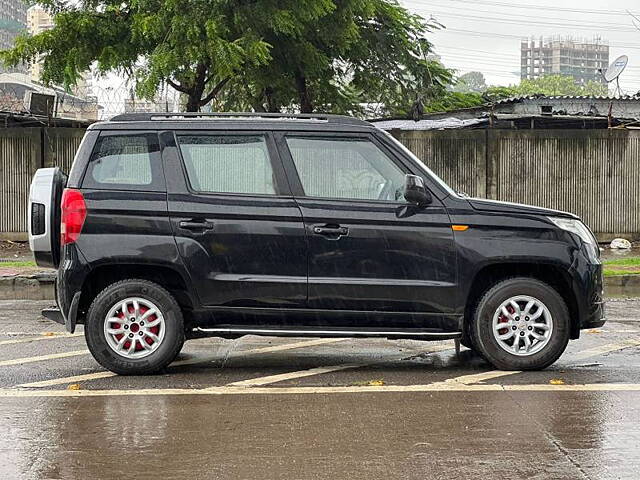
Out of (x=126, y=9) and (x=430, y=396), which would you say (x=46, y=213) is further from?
(x=126, y=9)

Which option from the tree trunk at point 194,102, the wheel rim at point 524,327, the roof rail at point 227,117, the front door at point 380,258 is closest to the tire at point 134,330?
the front door at point 380,258

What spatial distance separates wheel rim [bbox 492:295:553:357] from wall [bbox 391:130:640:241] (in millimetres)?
12058

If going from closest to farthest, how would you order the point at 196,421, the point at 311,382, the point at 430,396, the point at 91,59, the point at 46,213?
the point at 196,421
the point at 430,396
the point at 311,382
the point at 46,213
the point at 91,59

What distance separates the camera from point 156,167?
25.4 feet

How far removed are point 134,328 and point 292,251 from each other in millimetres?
1304

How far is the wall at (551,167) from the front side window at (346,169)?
11836 mm

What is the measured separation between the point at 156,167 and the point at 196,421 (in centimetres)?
234

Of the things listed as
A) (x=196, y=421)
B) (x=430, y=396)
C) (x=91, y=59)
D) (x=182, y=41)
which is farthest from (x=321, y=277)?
(x=91, y=59)

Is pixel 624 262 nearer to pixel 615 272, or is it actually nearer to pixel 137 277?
pixel 615 272

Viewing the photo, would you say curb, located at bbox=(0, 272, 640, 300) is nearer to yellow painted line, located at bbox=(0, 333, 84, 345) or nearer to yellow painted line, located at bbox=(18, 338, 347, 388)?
yellow painted line, located at bbox=(0, 333, 84, 345)

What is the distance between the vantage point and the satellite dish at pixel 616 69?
26.3 meters

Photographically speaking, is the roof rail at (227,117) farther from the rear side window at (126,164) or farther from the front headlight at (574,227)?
the front headlight at (574,227)

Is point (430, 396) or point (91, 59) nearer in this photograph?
point (430, 396)

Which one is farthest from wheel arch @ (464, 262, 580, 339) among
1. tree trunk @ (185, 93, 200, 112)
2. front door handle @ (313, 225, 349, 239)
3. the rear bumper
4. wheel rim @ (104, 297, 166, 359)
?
tree trunk @ (185, 93, 200, 112)
